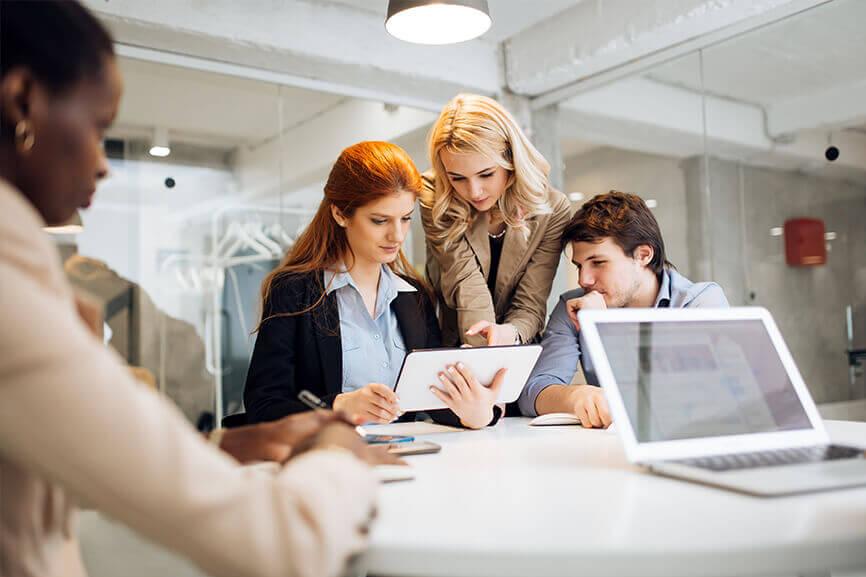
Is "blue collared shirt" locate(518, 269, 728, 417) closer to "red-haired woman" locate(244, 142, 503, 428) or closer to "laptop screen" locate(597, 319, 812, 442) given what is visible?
"red-haired woman" locate(244, 142, 503, 428)

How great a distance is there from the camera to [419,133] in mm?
4441

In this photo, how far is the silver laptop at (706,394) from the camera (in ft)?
3.72

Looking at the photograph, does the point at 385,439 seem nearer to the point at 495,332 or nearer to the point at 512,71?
the point at 495,332

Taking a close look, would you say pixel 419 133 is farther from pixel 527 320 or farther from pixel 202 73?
pixel 527 320

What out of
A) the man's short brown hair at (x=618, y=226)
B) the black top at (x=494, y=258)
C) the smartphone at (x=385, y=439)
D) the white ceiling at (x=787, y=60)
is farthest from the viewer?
the white ceiling at (x=787, y=60)

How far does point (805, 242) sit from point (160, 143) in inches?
119

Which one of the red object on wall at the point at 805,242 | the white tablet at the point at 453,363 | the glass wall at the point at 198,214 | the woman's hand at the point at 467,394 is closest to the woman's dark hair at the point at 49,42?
the white tablet at the point at 453,363

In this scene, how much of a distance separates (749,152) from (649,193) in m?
0.57

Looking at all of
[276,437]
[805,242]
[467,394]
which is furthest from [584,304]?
[805,242]

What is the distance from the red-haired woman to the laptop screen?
2.35ft

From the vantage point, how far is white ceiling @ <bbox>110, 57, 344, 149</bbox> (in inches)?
141

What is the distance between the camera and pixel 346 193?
2.18 m

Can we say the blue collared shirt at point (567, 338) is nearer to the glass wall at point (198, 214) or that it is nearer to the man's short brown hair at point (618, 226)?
the man's short brown hair at point (618, 226)

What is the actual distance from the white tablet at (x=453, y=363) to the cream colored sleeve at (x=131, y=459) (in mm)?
951
